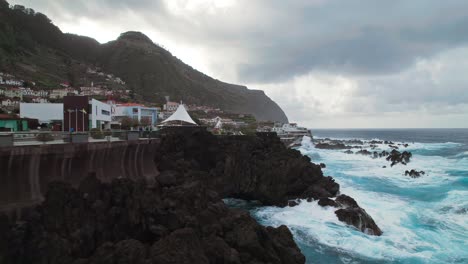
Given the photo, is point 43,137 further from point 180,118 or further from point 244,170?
point 180,118

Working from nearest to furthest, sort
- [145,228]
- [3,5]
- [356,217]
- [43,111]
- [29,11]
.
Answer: [145,228], [356,217], [43,111], [3,5], [29,11]

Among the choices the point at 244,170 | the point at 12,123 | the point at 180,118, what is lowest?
the point at 244,170

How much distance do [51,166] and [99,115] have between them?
20.8 m

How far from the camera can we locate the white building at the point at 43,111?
29672mm

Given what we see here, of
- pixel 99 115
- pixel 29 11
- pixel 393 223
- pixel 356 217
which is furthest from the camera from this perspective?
pixel 29 11

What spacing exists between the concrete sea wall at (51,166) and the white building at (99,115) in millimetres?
14272

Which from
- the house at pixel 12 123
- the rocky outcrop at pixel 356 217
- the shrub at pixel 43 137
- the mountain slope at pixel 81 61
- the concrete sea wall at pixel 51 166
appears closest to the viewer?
the concrete sea wall at pixel 51 166

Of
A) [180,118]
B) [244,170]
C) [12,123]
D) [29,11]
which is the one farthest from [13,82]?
[29,11]

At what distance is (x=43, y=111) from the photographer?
1171 inches

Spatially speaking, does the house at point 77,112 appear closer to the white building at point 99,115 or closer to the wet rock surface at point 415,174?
the white building at point 99,115

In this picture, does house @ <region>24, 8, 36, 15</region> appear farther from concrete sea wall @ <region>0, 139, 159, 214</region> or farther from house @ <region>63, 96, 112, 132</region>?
concrete sea wall @ <region>0, 139, 159, 214</region>

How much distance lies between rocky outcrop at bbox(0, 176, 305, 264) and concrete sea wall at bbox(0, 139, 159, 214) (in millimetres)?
629

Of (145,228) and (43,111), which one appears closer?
(145,228)

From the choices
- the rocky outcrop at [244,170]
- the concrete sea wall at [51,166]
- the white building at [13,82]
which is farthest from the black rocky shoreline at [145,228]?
the white building at [13,82]
